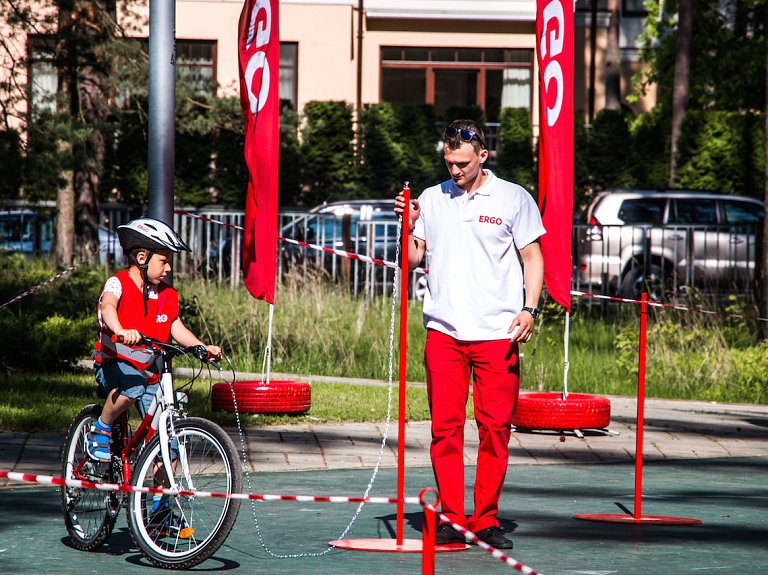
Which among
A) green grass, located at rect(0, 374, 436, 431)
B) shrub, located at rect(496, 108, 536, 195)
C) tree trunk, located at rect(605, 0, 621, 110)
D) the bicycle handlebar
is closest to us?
the bicycle handlebar

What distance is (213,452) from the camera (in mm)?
5316

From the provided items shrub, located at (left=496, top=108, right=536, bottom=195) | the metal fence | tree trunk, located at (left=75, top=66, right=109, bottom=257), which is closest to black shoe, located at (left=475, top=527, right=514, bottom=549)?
the metal fence

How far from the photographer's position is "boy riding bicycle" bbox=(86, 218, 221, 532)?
18.4 feet

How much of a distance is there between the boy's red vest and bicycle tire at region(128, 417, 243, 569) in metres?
0.37

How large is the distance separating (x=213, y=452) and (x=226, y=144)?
74.4 feet

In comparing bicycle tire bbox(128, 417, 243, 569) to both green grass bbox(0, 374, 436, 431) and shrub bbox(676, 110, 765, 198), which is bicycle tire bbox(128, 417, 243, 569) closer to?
green grass bbox(0, 374, 436, 431)

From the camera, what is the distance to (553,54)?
29.9ft

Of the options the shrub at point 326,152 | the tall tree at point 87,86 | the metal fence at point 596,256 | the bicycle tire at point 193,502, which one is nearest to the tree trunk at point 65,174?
the tall tree at point 87,86

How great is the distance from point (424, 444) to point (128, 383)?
3964mm

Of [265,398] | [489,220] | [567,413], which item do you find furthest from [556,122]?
[489,220]

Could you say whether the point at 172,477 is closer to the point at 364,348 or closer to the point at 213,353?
the point at 213,353

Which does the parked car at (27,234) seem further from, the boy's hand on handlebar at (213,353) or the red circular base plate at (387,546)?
the boy's hand on handlebar at (213,353)

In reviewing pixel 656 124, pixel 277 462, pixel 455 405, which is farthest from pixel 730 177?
pixel 455 405

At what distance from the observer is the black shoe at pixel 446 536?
600 cm
